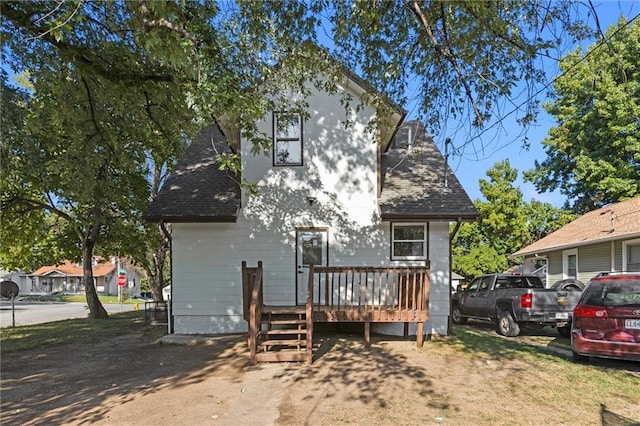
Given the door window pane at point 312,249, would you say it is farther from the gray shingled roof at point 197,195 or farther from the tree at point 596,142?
the tree at point 596,142

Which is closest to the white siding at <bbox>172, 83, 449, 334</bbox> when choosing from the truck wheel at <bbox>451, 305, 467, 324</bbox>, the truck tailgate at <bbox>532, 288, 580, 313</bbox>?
the truck tailgate at <bbox>532, 288, 580, 313</bbox>

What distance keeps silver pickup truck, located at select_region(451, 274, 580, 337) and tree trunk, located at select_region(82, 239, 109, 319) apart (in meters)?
13.8

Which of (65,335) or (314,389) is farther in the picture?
(65,335)

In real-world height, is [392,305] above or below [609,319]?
below

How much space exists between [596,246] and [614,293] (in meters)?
11.2

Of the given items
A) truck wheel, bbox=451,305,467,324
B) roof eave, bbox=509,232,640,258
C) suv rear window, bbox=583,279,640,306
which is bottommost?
truck wheel, bbox=451,305,467,324

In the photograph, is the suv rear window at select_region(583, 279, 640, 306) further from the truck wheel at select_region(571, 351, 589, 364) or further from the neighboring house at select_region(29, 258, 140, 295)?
the neighboring house at select_region(29, 258, 140, 295)

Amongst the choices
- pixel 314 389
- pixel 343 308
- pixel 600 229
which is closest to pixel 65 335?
pixel 343 308

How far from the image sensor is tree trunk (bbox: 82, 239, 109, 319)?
16.6 meters

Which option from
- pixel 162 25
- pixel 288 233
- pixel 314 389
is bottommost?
pixel 314 389

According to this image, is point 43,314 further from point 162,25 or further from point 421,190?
point 162,25

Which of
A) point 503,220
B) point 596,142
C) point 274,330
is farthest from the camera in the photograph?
point 503,220

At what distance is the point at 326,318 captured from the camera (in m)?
8.91

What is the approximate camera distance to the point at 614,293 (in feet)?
22.8
